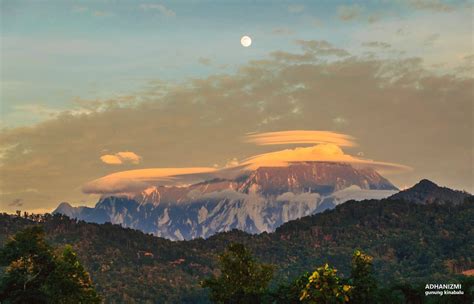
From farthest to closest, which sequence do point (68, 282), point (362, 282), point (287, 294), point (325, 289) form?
point (287, 294) < point (362, 282) < point (68, 282) < point (325, 289)

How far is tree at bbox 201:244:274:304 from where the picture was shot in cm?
14112

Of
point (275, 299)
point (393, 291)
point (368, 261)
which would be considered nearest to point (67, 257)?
point (275, 299)

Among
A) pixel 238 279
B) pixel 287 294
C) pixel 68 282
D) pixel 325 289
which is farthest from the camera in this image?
pixel 238 279

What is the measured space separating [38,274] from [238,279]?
41.2m

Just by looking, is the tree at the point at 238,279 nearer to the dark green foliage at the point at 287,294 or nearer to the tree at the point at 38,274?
the dark green foliage at the point at 287,294

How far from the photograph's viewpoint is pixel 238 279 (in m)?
141

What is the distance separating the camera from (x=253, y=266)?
470ft

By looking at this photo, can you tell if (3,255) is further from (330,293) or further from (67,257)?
(330,293)

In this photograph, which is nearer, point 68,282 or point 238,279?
point 68,282

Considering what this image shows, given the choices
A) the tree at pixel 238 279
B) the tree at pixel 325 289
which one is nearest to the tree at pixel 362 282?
the tree at pixel 325 289

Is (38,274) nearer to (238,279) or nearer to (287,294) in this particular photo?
(238,279)

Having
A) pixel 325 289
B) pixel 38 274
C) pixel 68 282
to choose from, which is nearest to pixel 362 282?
pixel 325 289

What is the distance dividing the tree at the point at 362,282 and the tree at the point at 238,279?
63.7 ft

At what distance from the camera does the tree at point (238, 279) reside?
141125mm
